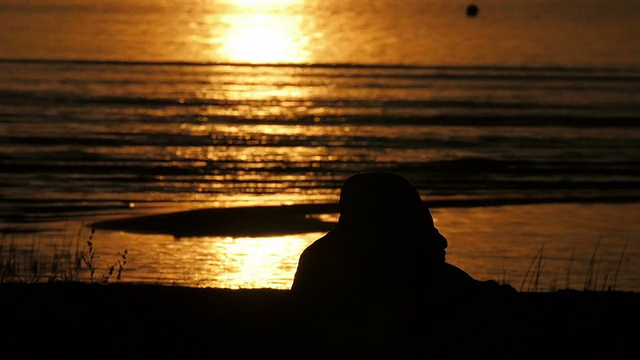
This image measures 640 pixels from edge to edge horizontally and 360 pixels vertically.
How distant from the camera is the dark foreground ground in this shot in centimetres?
920

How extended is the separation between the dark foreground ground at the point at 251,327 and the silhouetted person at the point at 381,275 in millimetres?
50

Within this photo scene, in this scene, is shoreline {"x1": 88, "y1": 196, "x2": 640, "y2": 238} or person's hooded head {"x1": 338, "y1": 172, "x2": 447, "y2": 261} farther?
shoreline {"x1": 88, "y1": 196, "x2": 640, "y2": 238}

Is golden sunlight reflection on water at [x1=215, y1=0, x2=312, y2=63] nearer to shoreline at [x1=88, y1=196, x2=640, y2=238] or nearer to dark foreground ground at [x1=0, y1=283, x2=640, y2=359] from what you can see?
shoreline at [x1=88, y1=196, x2=640, y2=238]

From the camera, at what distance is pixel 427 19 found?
11762 centimetres

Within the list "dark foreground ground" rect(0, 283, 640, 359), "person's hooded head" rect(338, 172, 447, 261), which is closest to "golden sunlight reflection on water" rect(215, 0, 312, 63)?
"dark foreground ground" rect(0, 283, 640, 359)

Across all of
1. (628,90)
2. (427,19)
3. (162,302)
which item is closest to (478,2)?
(427,19)

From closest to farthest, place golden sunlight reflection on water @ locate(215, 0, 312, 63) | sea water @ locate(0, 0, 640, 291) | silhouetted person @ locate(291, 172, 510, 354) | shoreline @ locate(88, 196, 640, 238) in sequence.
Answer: silhouetted person @ locate(291, 172, 510, 354), sea water @ locate(0, 0, 640, 291), shoreline @ locate(88, 196, 640, 238), golden sunlight reflection on water @ locate(215, 0, 312, 63)

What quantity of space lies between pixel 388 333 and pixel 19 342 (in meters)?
2.62

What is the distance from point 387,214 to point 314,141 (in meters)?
27.3

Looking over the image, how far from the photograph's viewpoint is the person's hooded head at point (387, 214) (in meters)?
9.22

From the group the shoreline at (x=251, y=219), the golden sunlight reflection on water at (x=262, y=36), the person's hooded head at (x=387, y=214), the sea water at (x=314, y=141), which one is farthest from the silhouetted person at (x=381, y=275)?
the golden sunlight reflection on water at (x=262, y=36)

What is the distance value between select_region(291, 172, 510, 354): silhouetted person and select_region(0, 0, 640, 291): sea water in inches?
213

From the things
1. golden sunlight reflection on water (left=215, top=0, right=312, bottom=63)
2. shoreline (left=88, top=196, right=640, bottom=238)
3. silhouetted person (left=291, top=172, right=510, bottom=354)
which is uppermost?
golden sunlight reflection on water (left=215, top=0, right=312, bottom=63)

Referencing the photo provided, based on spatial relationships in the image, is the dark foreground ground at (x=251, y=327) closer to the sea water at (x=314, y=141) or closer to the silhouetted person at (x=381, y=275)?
the silhouetted person at (x=381, y=275)
